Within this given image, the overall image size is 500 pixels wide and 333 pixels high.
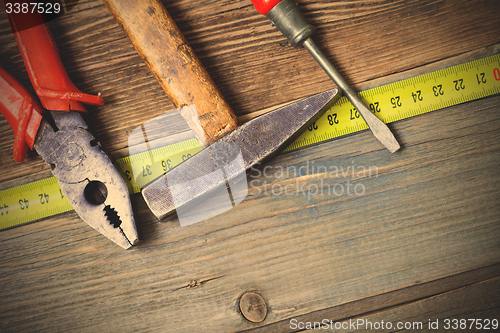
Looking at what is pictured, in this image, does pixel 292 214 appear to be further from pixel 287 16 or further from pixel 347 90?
pixel 287 16

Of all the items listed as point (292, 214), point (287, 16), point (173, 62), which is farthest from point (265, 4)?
point (292, 214)

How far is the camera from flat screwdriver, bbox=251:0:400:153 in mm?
1026

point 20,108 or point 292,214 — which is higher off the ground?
point 20,108

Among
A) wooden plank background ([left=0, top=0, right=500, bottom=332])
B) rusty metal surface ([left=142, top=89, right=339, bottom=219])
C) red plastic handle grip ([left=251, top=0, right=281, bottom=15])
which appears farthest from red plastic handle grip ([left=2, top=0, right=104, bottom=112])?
red plastic handle grip ([left=251, top=0, right=281, bottom=15])

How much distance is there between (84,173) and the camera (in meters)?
1.05

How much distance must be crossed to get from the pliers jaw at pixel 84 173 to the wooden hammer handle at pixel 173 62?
38 centimetres

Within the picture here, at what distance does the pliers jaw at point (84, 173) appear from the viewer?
1.05m

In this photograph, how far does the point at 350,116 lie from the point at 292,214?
495 mm

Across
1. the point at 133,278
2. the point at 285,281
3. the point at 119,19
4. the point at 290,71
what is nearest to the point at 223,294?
the point at 285,281

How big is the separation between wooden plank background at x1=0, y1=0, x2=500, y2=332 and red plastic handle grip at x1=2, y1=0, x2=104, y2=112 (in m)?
0.16

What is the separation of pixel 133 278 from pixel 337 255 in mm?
901

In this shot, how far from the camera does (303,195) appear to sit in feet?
3.96

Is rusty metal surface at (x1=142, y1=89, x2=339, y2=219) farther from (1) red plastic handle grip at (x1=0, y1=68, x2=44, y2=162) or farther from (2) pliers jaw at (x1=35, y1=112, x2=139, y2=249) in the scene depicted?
(1) red plastic handle grip at (x1=0, y1=68, x2=44, y2=162)

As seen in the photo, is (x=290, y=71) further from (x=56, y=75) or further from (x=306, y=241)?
(x=56, y=75)
